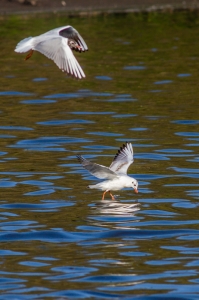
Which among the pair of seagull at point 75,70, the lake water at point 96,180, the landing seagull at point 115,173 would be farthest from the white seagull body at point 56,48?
the lake water at point 96,180

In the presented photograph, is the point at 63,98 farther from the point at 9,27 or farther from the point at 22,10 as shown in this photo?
the point at 22,10

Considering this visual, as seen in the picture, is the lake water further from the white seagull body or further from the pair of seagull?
the white seagull body

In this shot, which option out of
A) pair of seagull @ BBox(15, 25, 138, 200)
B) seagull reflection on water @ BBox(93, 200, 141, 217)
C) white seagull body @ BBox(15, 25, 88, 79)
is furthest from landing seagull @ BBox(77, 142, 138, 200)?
white seagull body @ BBox(15, 25, 88, 79)

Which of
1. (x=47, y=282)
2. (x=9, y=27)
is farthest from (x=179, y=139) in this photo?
(x=9, y=27)

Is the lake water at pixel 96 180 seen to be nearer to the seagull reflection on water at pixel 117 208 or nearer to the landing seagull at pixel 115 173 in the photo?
the seagull reflection on water at pixel 117 208

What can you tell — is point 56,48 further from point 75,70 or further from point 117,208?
point 117,208

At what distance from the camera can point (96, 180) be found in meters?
13.1

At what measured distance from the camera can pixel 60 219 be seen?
1091 centimetres

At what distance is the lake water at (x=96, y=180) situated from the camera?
28.9 feet

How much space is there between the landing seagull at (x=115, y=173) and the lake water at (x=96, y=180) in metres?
0.24

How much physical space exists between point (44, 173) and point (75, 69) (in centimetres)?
215

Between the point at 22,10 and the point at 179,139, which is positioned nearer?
the point at 179,139

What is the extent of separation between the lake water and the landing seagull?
237mm

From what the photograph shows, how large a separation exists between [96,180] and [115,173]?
1533mm
